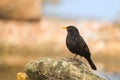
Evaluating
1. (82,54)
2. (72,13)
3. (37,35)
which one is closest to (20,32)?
(37,35)

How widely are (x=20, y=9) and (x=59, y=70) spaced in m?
15.1

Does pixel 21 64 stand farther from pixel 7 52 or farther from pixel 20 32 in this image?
pixel 20 32

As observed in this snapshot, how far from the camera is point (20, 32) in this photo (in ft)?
95.1

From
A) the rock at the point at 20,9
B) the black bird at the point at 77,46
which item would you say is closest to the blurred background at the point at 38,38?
the rock at the point at 20,9

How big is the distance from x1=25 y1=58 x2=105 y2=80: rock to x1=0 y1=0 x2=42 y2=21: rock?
1407 cm

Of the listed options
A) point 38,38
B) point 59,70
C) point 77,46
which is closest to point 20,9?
point 38,38

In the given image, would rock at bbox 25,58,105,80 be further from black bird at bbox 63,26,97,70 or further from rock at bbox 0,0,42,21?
rock at bbox 0,0,42,21

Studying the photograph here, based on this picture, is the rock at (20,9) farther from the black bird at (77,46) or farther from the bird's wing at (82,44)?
the bird's wing at (82,44)

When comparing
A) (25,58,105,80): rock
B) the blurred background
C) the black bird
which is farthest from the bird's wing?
the blurred background

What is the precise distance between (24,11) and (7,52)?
3.15 metres

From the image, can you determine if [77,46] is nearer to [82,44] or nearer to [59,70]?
[82,44]

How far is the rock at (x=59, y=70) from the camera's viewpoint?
1436cm

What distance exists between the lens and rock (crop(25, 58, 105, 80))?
47.1 feet

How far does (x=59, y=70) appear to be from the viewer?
14492mm
